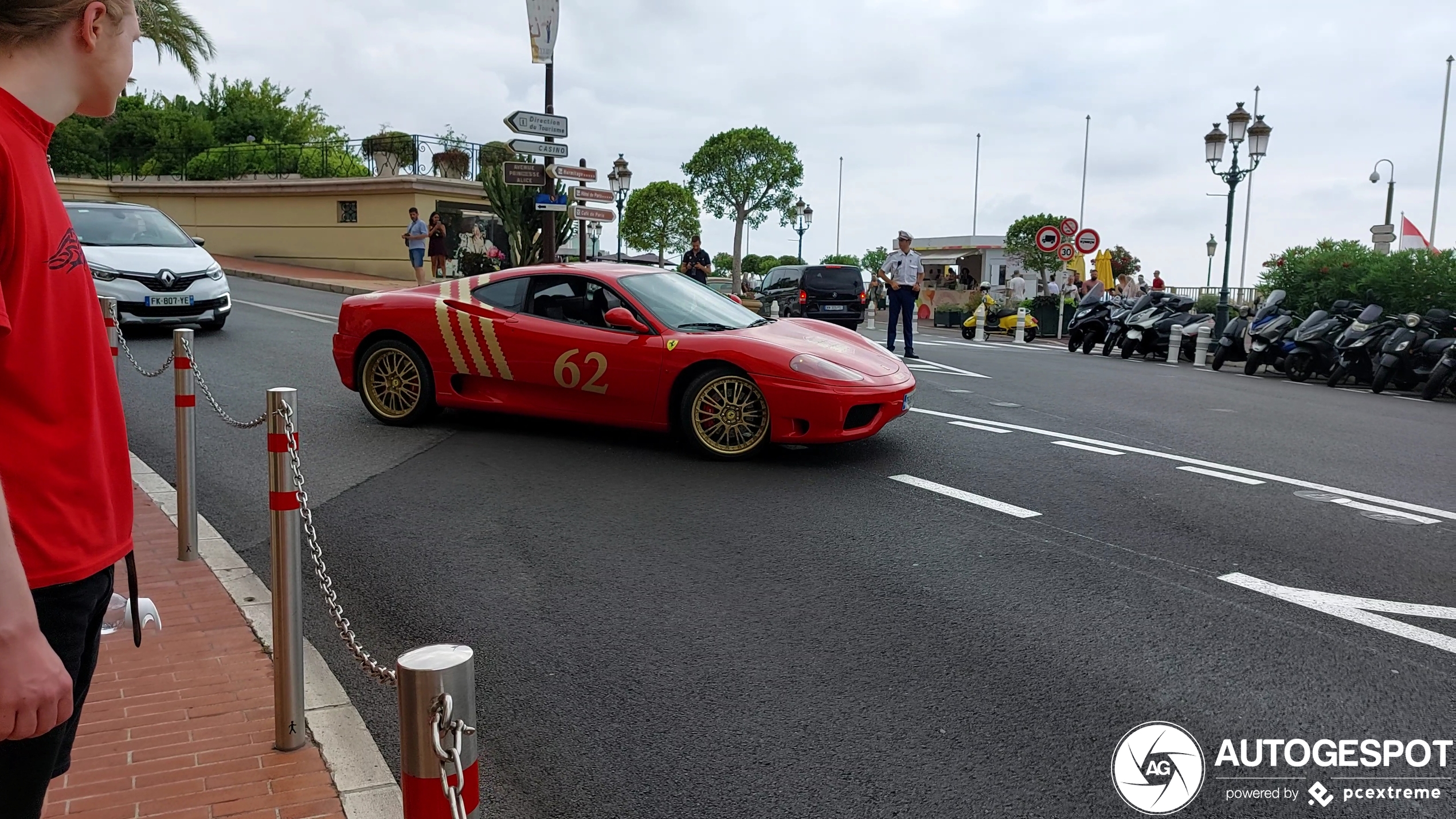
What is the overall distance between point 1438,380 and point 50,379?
50.0ft

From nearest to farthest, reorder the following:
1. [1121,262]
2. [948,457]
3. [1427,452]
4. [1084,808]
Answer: [1084,808], [948,457], [1427,452], [1121,262]

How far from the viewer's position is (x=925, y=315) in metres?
41.9

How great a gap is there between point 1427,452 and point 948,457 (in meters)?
4.17

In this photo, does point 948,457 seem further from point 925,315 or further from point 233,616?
point 925,315

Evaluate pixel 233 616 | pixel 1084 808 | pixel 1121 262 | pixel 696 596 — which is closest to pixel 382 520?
pixel 233 616

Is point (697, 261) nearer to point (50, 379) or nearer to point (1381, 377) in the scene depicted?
point (1381, 377)

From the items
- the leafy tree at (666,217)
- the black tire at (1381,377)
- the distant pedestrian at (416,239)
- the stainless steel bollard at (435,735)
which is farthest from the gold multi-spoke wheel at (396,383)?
the leafy tree at (666,217)

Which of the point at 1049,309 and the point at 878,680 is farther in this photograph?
the point at 1049,309

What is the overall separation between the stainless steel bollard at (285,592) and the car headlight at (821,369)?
14.1 ft

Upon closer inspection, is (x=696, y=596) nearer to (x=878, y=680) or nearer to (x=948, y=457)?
(x=878, y=680)

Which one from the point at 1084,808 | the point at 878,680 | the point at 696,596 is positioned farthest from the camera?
the point at 696,596

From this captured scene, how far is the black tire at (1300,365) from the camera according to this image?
51.8 feet

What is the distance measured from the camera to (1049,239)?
27078 millimetres

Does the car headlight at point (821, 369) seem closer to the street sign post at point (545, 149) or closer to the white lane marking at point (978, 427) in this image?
the white lane marking at point (978, 427)
